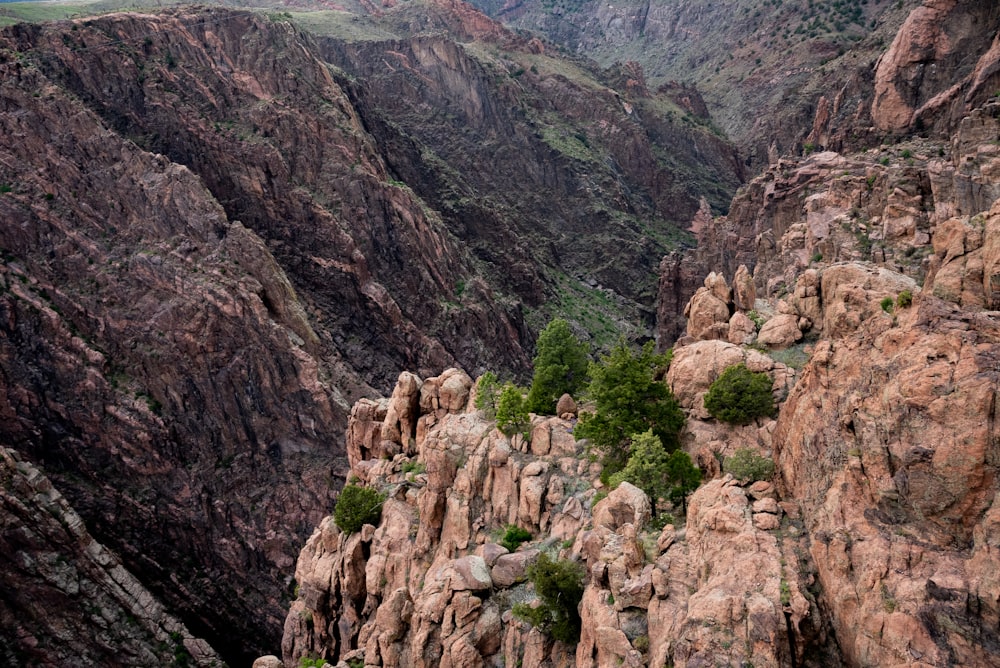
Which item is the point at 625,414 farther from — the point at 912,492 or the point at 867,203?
the point at 867,203

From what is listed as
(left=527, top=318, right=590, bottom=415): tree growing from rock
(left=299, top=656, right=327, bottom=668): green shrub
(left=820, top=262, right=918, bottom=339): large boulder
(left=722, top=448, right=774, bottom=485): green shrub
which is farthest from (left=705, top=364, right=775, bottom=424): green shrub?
(left=299, top=656, right=327, bottom=668): green shrub

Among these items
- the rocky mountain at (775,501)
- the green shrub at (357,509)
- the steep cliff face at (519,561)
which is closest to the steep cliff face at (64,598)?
the steep cliff face at (519,561)

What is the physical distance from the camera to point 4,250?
63719 millimetres

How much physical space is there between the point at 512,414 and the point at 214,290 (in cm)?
4570

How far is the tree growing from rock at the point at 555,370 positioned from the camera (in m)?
36.6

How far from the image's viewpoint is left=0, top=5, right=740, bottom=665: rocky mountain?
209 feet

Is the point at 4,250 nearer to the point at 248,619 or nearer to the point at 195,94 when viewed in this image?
the point at 195,94

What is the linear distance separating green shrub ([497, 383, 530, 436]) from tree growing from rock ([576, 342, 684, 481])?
3250mm

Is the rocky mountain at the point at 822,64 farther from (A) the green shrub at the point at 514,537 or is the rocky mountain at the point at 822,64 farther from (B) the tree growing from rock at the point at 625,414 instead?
(A) the green shrub at the point at 514,537

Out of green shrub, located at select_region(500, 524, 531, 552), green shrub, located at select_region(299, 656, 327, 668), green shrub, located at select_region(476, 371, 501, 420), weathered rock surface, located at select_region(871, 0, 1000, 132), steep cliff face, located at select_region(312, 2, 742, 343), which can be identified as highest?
steep cliff face, located at select_region(312, 2, 742, 343)

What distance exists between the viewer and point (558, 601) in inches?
895

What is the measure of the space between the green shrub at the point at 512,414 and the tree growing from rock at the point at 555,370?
2577 mm

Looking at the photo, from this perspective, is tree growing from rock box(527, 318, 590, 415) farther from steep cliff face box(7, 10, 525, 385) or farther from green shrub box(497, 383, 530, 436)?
steep cliff face box(7, 10, 525, 385)

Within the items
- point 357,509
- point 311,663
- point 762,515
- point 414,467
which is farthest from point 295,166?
point 762,515
